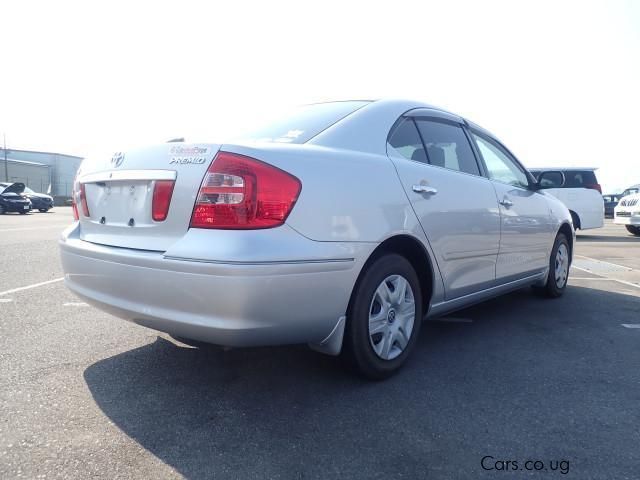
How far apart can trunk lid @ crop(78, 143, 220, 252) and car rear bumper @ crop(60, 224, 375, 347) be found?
0.09m

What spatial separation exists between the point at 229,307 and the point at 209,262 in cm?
20

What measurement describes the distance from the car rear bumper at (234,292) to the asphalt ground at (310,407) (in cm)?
41

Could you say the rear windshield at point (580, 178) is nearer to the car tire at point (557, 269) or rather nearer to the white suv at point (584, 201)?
the white suv at point (584, 201)

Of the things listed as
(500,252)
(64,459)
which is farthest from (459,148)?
(64,459)

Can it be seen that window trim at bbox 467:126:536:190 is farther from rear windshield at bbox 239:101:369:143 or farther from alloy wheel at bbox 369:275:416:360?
alloy wheel at bbox 369:275:416:360

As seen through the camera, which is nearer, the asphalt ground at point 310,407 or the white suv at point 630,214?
the asphalt ground at point 310,407

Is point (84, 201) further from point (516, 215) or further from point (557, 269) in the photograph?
point (557, 269)

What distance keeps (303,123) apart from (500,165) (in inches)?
81.1

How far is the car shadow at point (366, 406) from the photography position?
1.96m

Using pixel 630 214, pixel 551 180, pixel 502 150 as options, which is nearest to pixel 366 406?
pixel 502 150

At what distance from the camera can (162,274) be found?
85.4 inches

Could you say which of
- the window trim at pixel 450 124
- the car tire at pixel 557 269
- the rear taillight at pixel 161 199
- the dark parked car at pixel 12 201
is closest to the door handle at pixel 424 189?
the window trim at pixel 450 124

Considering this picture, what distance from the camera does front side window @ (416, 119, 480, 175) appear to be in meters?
3.27

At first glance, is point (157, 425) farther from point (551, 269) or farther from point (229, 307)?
point (551, 269)
